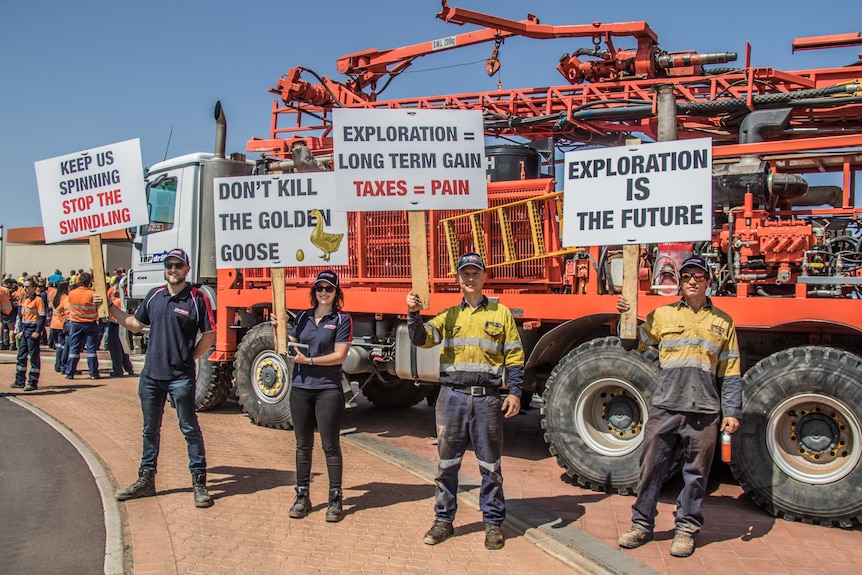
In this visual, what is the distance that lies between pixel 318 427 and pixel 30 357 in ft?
28.3

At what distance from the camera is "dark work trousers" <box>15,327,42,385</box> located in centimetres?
1224

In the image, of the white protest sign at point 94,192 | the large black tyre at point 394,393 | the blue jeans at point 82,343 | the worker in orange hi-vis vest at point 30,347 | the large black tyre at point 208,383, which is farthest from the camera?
the blue jeans at point 82,343

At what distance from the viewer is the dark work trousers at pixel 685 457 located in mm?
5211

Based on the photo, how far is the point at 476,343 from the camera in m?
5.36

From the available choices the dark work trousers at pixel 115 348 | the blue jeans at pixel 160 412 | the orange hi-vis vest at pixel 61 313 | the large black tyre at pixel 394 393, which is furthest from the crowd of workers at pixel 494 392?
the orange hi-vis vest at pixel 61 313

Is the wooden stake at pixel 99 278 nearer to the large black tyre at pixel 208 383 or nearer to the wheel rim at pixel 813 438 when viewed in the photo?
the large black tyre at pixel 208 383

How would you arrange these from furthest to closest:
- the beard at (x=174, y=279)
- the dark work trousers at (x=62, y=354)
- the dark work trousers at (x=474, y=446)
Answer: the dark work trousers at (x=62, y=354), the beard at (x=174, y=279), the dark work trousers at (x=474, y=446)

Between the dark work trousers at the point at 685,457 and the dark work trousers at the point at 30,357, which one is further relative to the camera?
the dark work trousers at the point at 30,357

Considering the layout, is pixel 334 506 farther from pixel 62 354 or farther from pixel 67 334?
pixel 62 354

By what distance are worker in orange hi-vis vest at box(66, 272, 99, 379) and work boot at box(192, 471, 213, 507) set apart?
Answer: 26.8 ft

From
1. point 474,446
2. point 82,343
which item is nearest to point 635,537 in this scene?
point 474,446

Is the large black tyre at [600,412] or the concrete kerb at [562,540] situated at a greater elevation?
the large black tyre at [600,412]

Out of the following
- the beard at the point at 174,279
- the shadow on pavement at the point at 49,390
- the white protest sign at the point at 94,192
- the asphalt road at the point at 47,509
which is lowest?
the shadow on pavement at the point at 49,390

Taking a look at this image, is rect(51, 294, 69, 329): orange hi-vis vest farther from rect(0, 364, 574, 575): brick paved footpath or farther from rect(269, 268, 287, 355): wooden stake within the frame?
rect(269, 268, 287, 355): wooden stake
